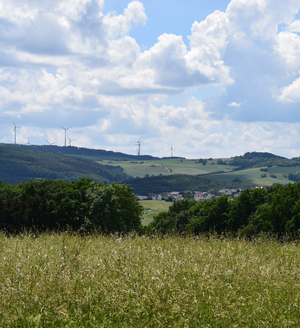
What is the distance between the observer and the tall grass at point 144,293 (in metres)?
5.50

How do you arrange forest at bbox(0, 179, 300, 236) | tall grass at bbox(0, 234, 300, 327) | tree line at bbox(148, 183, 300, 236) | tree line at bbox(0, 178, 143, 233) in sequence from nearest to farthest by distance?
tall grass at bbox(0, 234, 300, 327)
tree line at bbox(148, 183, 300, 236)
forest at bbox(0, 179, 300, 236)
tree line at bbox(0, 178, 143, 233)

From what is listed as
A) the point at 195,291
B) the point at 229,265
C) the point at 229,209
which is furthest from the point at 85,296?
the point at 229,209

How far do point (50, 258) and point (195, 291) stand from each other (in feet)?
12.8

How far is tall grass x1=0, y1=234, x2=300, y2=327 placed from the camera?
550cm

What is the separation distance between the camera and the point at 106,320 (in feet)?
18.0

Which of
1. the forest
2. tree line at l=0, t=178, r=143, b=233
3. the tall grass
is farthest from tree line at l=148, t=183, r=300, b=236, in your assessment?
the tall grass

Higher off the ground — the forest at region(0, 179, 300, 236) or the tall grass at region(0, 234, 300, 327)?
the tall grass at region(0, 234, 300, 327)

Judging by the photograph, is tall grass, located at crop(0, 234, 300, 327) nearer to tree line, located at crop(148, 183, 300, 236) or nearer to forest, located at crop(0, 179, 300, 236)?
tree line, located at crop(148, 183, 300, 236)

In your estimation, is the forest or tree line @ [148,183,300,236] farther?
the forest

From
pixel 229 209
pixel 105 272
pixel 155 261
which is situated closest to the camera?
pixel 105 272

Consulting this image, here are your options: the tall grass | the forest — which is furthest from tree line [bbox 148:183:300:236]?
the tall grass

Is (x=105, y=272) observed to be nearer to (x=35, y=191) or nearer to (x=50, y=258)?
(x=50, y=258)

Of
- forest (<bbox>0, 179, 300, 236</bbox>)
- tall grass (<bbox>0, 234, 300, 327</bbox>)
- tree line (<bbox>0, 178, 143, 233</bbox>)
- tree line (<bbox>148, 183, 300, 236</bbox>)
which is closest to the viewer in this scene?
tall grass (<bbox>0, 234, 300, 327</bbox>)

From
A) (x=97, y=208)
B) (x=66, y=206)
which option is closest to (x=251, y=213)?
(x=97, y=208)
